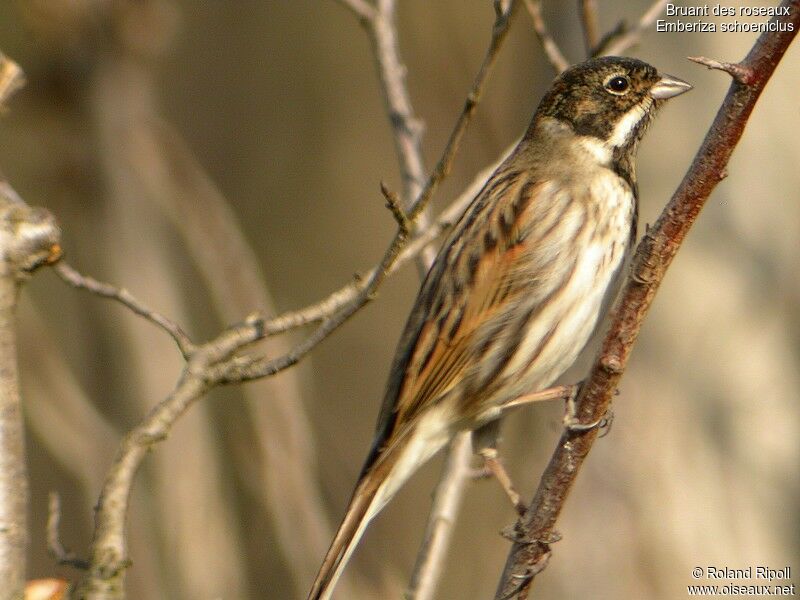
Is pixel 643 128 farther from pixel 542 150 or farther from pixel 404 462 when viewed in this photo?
pixel 404 462

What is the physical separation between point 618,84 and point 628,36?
207 mm

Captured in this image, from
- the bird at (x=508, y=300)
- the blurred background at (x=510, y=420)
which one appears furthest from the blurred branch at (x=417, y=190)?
the blurred background at (x=510, y=420)

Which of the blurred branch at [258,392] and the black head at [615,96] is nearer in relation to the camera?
the black head at [615,96]

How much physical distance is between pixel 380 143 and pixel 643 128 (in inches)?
202

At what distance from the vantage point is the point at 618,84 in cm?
343

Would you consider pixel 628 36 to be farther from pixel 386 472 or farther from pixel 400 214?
pixel 400 214

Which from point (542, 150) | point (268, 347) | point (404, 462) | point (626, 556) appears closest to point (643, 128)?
point (542, 150)

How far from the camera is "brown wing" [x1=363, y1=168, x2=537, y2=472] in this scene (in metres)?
3.19

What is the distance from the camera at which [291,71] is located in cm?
866

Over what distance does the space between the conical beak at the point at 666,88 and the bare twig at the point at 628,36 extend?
17 cm

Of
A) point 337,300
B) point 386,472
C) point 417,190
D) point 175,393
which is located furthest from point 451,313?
point 175,393

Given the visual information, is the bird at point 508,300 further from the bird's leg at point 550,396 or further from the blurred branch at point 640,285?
the blurred branch at point 640,285

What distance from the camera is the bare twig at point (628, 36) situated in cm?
342

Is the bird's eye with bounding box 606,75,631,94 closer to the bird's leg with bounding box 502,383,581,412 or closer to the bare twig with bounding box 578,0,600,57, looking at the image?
the bare twig with bounding box 578,0,600,57
